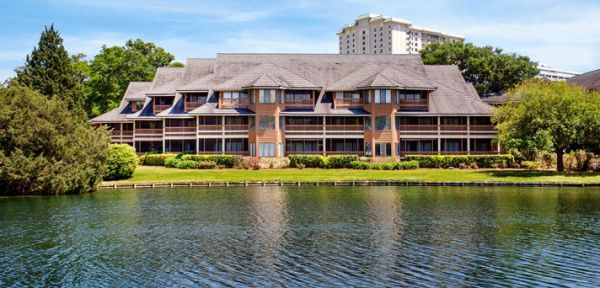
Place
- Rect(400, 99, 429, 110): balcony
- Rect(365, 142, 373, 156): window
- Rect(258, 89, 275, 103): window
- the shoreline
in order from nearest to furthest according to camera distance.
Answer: the shoreline, Rect(258, 89, 275, 103): window, Rect(365, 142, 373, 156): window, Rect(400, 99, 429, 110): balcony

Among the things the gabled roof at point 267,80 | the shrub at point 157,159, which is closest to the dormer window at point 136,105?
the shrub at point 157,159

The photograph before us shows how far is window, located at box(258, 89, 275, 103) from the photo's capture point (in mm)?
67812

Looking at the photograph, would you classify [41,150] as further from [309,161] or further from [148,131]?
[309,161]

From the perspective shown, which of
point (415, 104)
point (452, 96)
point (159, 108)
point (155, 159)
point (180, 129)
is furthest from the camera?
point (159, 108)

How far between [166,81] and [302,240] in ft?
175

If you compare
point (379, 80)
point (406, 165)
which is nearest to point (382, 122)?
point (379, 80)

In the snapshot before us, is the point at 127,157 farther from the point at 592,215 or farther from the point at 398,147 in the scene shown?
the point at 592,215

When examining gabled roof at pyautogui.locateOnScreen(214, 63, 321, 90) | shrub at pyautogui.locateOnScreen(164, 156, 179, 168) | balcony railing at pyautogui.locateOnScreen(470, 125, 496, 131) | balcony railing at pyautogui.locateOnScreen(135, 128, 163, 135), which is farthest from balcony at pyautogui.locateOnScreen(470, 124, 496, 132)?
balcony railing at pyautogui.locateOnScreen(135, 128, 163, 135)

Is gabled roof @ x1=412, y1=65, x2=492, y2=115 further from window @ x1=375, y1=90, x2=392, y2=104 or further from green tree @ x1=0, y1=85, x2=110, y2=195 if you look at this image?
green tree @ x1=0, y1=85, x2=110, y2=195

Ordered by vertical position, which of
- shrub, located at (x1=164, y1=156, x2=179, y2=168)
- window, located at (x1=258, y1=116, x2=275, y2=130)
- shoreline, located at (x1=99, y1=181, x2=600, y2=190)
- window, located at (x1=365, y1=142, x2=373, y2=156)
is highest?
window, located at (x1=258, y1=116, x2=275, y2=130)

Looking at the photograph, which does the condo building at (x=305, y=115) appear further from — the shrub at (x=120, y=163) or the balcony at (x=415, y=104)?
the shrub at (x=120, y=163)

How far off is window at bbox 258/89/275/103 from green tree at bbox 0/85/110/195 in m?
23.1

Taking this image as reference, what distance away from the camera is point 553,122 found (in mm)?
55750

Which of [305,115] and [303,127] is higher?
[305,115]
